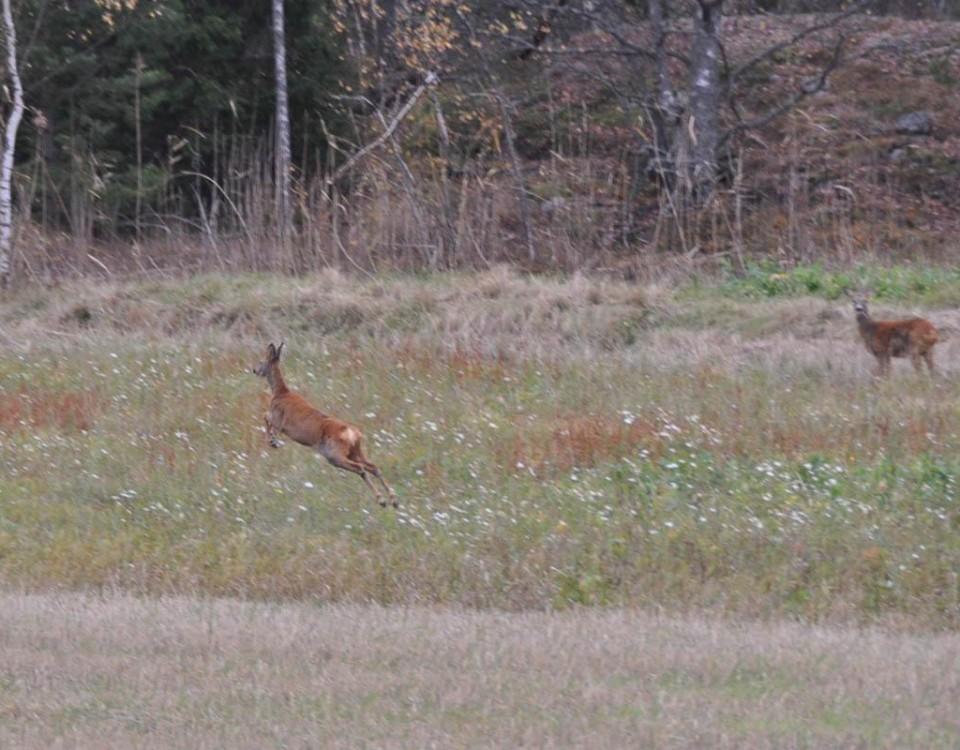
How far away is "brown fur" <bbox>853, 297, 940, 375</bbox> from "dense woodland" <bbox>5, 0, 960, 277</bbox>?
18.4ft

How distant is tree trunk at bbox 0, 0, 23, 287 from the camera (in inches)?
861

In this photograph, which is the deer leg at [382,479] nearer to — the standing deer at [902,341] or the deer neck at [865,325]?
the standing deer at [902,341]

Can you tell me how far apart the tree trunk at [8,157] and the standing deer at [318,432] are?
11696mm

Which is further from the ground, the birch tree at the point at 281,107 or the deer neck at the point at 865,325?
the birch tree at the point at 281,107

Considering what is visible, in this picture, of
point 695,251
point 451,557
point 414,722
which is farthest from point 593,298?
point 414,722

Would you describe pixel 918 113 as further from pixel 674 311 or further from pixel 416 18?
pixel 674 311

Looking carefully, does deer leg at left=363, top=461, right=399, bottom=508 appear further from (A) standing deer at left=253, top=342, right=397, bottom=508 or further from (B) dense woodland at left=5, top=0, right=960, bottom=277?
(B) dense woodland at left=5, top=0, right=960, bottom=277

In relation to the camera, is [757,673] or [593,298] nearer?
[757,673]

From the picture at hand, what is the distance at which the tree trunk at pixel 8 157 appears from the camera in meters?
21.9

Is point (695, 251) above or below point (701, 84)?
below

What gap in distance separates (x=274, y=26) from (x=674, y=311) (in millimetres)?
9379

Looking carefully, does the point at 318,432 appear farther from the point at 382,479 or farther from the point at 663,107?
the point at 663,107

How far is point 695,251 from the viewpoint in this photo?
22.2 m

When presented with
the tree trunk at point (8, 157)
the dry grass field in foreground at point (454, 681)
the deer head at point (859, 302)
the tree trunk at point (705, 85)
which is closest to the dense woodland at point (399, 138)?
the tree trunk at point (705, 85)
